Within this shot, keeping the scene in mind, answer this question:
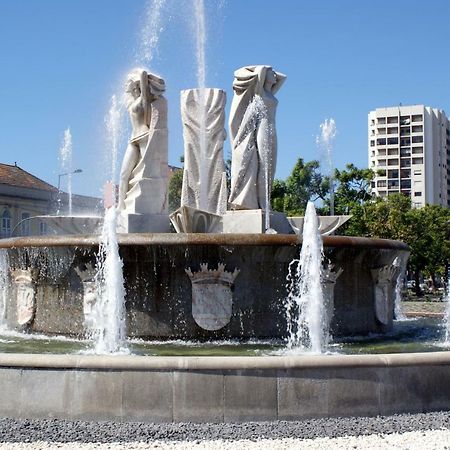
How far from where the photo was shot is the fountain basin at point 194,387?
22.4ft

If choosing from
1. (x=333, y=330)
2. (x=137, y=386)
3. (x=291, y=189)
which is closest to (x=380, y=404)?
(x=137, y=386)

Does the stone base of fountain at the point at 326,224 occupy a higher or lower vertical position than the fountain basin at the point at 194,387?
higher

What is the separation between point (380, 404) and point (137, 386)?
7.67 feet

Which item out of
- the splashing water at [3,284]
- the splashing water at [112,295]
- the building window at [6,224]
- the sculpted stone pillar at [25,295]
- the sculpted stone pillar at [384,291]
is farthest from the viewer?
the building window at [6,224]

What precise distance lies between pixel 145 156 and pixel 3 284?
9.96ft

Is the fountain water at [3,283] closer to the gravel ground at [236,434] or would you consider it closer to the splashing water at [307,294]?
the splashing water at [307,294]

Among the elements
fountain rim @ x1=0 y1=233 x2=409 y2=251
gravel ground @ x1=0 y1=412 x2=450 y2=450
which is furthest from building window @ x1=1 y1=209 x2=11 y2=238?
gravel ground @ x1=0 y1=412 x2=450 y2=450

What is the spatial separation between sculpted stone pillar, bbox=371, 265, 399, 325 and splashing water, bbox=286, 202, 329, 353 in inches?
53.8

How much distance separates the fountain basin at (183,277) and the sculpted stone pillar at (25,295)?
0.79 ft

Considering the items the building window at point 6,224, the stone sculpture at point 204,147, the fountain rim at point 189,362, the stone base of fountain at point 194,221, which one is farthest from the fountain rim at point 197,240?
the building window at point 6,224

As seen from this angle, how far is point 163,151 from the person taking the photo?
1225cm

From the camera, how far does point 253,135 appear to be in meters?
12.1

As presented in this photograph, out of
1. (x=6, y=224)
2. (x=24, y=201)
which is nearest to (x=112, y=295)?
(x=6, y=224)

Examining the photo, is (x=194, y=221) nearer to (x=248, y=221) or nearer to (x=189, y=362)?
(x=248, y=221)
